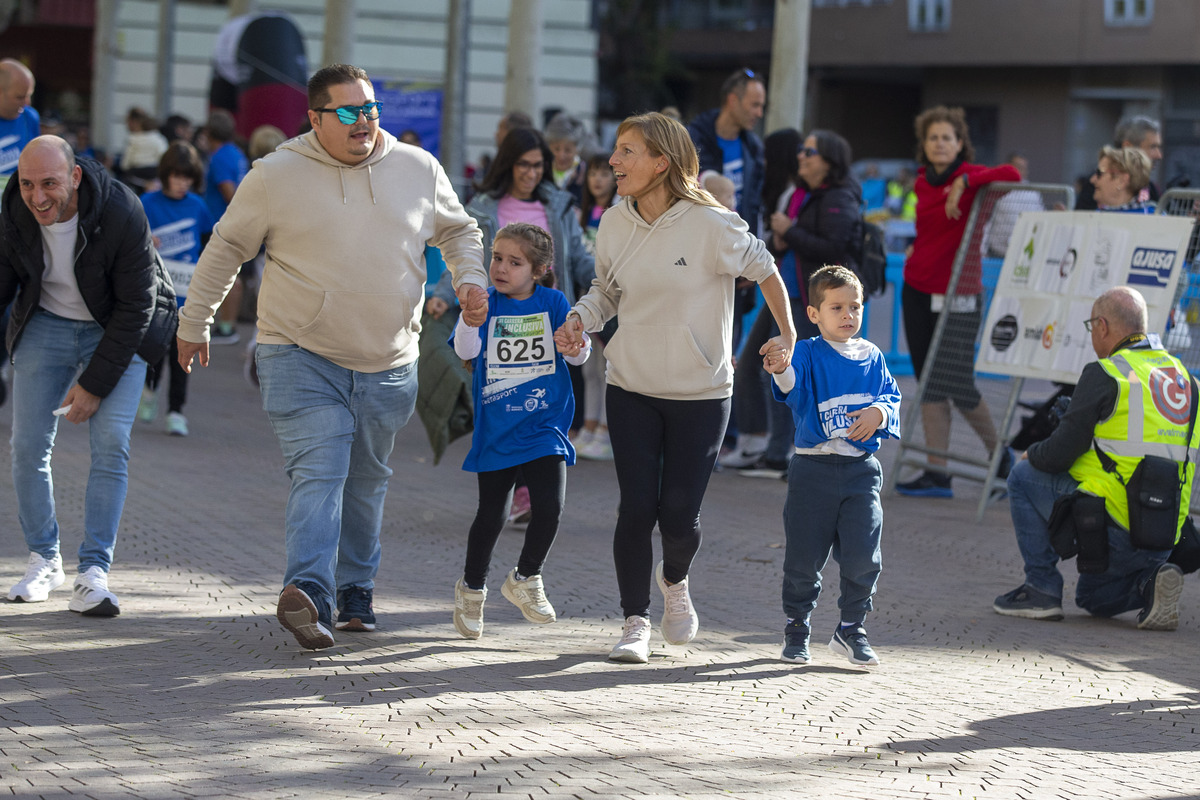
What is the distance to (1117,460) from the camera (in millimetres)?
6398

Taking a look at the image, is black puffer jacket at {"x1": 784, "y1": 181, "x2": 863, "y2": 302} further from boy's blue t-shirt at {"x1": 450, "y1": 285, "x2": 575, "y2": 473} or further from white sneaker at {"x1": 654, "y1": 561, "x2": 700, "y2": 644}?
white sneaker at {"x1": 654, "y1": 561, "x2": 700, "y2": 644}

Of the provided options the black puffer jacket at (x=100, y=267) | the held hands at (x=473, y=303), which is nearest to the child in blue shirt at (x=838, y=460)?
the held hands at (x=473, y=303)

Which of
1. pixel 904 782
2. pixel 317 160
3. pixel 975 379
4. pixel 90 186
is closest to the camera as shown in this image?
pixel 904 782

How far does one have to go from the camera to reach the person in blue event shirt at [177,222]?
10.3m

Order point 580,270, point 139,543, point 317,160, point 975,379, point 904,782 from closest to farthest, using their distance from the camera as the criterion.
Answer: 1. point 904,782
2. point 317,160
3. point 139,543
4. point 580,270
5. point 975,379

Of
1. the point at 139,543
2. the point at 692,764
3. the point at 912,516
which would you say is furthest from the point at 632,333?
the point at 912,516

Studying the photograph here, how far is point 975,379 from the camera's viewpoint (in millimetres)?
9195

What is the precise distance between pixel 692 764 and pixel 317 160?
→ 2.40 meters

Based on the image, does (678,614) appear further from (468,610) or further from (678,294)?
(678,294)

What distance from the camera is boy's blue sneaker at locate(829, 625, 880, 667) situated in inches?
216

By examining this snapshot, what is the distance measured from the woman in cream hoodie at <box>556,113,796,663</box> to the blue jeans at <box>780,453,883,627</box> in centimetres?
36

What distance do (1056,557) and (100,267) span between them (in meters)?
4.17

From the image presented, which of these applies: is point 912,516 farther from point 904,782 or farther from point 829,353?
point 904,782

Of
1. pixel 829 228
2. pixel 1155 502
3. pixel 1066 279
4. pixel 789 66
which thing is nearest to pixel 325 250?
pixel 1155 502
